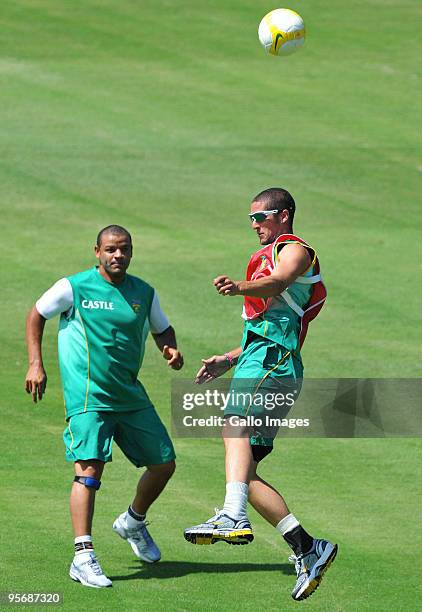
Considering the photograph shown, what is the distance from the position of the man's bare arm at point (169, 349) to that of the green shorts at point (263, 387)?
551 mm

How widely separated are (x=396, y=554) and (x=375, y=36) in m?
25.7

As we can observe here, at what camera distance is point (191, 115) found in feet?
92.2

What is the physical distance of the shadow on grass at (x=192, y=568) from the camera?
389 inches

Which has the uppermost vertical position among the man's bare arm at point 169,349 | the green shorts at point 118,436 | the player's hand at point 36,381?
the man's bare arm at point 169,349

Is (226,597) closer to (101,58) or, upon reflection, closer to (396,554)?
(396,554)

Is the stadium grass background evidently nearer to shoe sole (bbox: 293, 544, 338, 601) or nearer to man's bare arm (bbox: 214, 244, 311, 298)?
shoe sole (bbox: 293, 544, 338, 601)

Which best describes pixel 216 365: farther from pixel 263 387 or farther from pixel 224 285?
pixel 224 285

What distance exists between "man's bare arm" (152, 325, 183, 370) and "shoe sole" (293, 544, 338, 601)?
1768 mm

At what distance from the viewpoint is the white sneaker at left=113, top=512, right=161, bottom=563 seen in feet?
33.4

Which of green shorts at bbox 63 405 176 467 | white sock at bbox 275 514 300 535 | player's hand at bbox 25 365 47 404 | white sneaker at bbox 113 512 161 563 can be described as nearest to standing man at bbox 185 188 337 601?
white sock at bbox 275 514 300 535

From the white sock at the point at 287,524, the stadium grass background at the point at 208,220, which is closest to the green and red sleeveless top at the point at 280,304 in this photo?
the white sock at the point at 287,524

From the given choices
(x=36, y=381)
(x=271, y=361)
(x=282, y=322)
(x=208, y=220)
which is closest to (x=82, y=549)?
(x=36, y=381)

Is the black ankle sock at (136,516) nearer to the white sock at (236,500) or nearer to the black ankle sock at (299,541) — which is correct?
the white sock at (236,500)

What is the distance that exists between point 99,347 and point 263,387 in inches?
49.4
